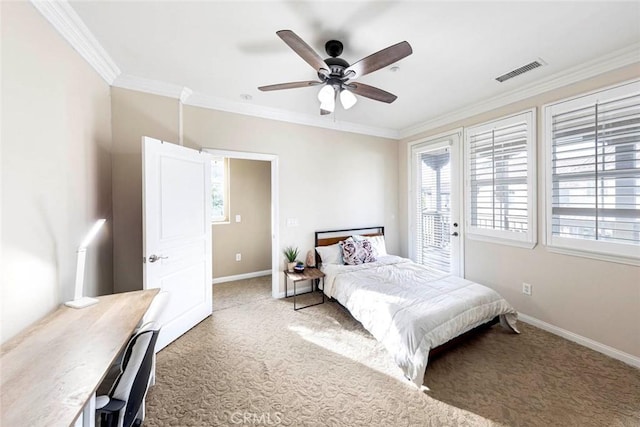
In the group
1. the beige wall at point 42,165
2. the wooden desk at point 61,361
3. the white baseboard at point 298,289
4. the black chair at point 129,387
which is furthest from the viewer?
the white baseboard at point 298,289

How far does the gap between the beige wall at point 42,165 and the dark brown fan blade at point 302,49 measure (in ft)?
4.76

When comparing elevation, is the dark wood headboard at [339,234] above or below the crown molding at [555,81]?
below

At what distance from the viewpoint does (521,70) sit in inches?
96.9

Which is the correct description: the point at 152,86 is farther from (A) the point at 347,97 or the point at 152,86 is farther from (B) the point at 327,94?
(A) the point at 347,97

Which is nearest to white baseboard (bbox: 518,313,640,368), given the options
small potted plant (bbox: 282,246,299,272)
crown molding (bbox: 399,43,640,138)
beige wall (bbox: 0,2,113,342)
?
crown molding (bbox: 399,43,640,138)

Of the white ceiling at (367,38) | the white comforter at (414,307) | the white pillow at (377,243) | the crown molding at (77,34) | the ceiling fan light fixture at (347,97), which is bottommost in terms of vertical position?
the white comforter at (414,307)

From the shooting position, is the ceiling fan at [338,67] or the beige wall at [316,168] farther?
the beige wall at [316,168]

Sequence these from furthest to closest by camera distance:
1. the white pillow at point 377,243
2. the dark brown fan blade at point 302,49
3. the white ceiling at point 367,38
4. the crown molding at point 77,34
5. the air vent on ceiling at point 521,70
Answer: the white pillow at point 377,243
the air vent on ceiling at point 521,70
the white ceiling at point 367,38
the crown molding at point 77,34
the dark brown fan blade at point 302,49

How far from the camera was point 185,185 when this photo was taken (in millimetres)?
2658

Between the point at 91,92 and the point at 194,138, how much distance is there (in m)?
1.00

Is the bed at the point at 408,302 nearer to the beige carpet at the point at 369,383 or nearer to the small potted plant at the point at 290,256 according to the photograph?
the beige carpet at the point at 369,383

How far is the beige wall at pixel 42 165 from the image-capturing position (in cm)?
132

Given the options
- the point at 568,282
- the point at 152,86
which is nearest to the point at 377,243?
A: the point at 568,282

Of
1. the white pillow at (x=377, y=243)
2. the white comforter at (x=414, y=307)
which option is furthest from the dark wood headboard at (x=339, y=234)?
the white comforter at (x=414, y=307)
